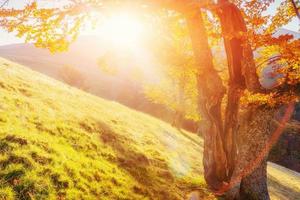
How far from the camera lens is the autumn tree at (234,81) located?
499 inches

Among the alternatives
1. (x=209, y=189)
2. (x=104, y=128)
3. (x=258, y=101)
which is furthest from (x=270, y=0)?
(x=104, y=128)

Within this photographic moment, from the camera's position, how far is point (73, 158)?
12438mm

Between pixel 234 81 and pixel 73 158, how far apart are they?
8749mm

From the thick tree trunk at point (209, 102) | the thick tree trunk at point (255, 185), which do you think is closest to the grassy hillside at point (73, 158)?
the thick tree trunk at point (209, 102)

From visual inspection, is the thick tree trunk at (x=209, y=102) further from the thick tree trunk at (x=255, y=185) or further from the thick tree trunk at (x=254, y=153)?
the thick tree trunk at (x=255, y=185)

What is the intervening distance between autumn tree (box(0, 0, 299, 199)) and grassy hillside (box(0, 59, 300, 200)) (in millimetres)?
2093

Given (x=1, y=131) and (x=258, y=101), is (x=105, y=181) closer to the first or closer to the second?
(x=1, y=131)

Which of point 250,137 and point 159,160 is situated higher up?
point 250,137

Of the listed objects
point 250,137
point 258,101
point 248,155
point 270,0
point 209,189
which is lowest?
point 209,189

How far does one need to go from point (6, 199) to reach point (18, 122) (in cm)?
554

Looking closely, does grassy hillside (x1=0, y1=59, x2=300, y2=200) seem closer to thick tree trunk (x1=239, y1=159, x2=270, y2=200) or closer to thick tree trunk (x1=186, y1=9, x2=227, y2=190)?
thick tree trunk (x1=186, y1=9, x2=227, y2=190)

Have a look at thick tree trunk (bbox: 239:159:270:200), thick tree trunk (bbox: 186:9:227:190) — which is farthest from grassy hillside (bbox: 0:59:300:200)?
thick tree trunk (bbox: 239:159:270:200)

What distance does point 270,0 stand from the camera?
1227cm

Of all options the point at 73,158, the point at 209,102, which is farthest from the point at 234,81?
the point at 73,158
